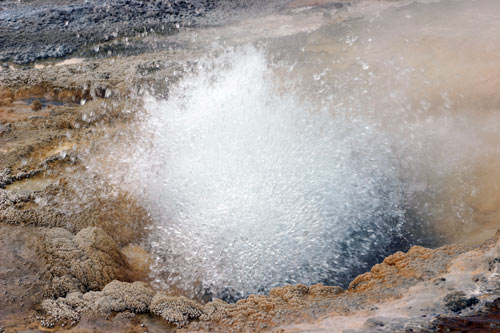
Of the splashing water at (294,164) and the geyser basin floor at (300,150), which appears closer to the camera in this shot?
the geyser basin floor at (300,150)

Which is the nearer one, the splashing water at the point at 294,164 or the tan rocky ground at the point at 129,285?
the tan rocky ground at the point at 129,285

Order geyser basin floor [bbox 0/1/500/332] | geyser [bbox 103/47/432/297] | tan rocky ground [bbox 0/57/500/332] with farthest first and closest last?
geyser [bbox 103/47/432/297] < geyser basin floor [bbox 0/1/500/332] < tan rocky ground [bbox 0/57/500/332]

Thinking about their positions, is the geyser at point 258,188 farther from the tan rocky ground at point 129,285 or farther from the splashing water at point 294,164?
the tan rocky ground at point 129,285

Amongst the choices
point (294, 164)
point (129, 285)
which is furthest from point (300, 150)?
point (129, 285)

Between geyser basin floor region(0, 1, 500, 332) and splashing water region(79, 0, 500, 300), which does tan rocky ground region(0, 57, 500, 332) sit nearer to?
geyser basin floor region(0, 1, 500, 332)

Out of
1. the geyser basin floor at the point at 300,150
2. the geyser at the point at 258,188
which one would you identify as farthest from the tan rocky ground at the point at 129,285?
the geyser at the point at 258,188

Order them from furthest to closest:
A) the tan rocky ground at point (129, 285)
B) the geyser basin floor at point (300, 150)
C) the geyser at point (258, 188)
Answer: the geyser at point (258, 188), the geyser basin floor at point (300, 150), the tan rocky ground at point (129, 285)

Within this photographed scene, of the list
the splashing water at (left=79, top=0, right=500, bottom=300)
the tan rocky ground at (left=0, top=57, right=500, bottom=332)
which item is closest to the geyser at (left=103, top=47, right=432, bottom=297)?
the splashing water at (left=79, top=0, right=500, bottom=300)

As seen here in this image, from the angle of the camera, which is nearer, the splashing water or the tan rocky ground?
the tan rocky ground

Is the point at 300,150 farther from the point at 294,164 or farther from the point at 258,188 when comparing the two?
the point at 258,188

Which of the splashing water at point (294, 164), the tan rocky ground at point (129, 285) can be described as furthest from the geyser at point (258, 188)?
the tan rocky ground at point (129, 285)

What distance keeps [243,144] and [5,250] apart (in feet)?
7.61

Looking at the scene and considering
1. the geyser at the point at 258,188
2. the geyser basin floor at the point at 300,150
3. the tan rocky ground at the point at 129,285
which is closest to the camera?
the tan rocky ground at the point at 129,285

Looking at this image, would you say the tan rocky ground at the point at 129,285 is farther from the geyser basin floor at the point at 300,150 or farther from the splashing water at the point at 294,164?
the splashing water at the point at 294,164
